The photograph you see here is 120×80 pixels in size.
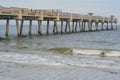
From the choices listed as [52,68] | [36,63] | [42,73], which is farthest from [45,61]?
[42,73]

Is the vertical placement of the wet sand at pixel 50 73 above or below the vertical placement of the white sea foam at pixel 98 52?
above

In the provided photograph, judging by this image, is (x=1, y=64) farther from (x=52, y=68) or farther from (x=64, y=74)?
(x=64, y=74)

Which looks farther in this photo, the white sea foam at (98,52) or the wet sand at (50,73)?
the white sea foam at (98,52)

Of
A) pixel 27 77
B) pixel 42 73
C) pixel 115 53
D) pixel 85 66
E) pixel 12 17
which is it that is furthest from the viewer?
pixel 12 17

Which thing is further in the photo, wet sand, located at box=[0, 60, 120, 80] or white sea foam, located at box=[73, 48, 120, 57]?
white sea foam, located at box=[73, 48, 120, 57]

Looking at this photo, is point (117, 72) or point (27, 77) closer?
point (27, 77)

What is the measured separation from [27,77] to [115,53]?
11407 millimetres

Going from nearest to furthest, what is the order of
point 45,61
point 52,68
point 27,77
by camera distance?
point 27,77, point 52,68, point 45,61

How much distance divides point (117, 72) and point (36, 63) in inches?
172

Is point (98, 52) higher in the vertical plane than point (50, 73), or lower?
lower

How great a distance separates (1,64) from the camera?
15648mm

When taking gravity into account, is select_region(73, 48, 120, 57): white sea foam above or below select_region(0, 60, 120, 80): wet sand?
below

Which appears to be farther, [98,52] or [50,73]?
[98,52]

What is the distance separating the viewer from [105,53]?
22766mm
